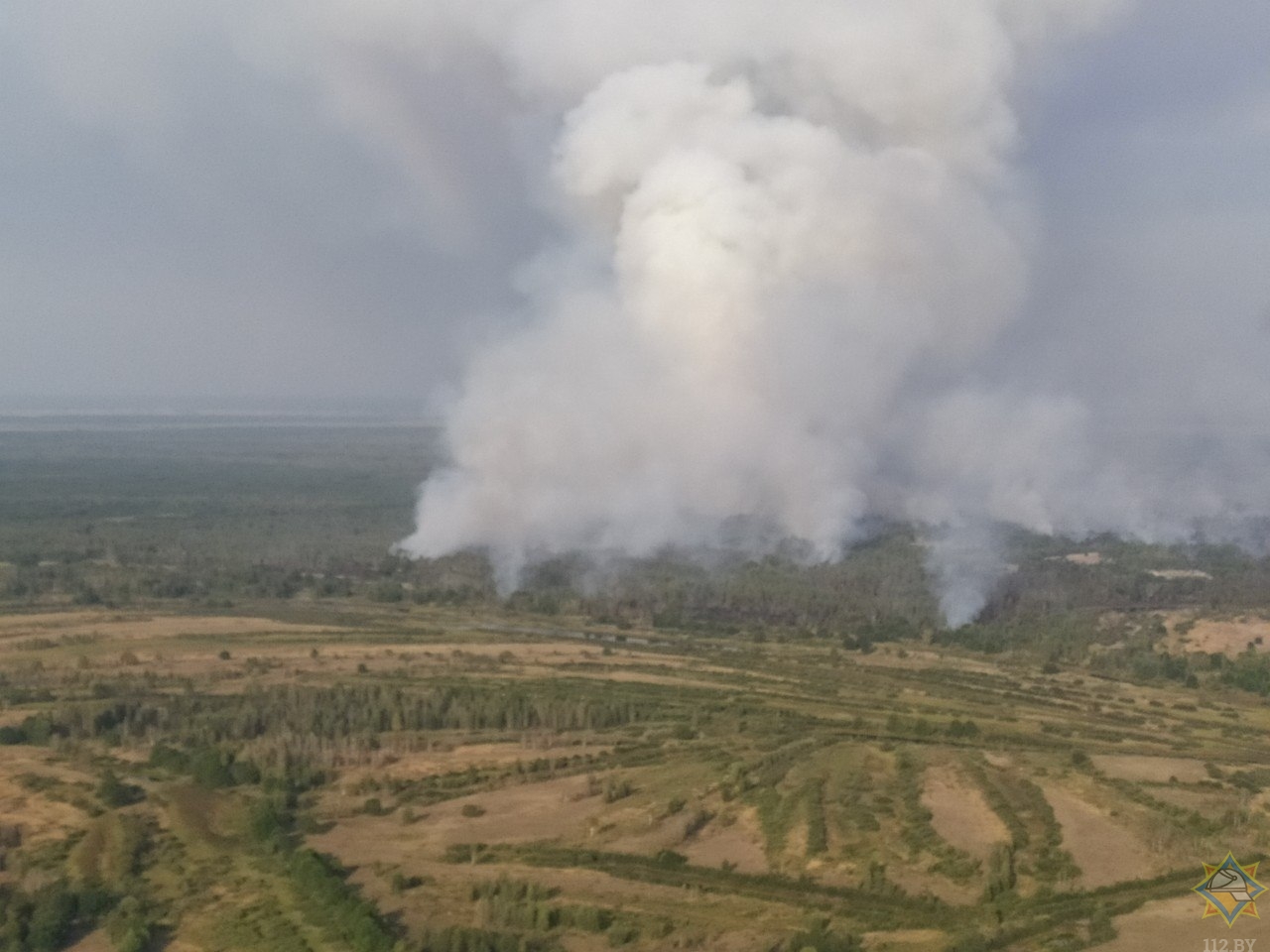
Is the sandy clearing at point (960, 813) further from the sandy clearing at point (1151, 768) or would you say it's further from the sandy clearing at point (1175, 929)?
the sandy clearing at point (1151, 768)

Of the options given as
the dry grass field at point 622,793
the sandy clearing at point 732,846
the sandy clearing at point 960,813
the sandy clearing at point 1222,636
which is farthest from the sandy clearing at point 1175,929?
the sandy clearing at point 1222,636

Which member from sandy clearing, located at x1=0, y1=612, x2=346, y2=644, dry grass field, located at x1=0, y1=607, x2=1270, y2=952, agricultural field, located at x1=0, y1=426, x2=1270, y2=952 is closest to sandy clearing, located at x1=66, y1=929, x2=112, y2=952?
agricultural field, located at x1=0, y1=426, x2=1270, y2=952

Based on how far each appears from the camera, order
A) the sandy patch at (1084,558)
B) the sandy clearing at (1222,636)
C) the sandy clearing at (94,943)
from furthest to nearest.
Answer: the sandy patch at (1084,558) < the sandy clearing at (1222,636) < the sandy clearing at (94,943)

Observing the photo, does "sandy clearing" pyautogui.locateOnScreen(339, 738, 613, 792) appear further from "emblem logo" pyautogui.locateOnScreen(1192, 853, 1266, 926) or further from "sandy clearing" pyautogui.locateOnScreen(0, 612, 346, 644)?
"sandy clearing" pyautogui.locateOnScreen(0, 612, 346, 644)

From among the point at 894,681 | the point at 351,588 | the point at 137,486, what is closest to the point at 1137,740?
the point at 894,681

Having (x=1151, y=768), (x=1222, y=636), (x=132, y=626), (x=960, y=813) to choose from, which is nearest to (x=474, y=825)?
(x=960, y=813)
